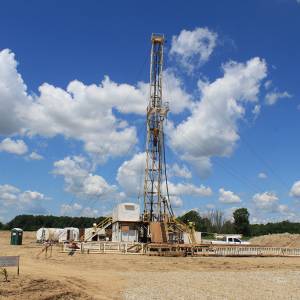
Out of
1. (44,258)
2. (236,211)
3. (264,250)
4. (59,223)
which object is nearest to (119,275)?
(44,258)

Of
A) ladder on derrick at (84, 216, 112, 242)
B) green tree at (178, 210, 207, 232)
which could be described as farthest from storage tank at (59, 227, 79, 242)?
green tree at (178, 210, 207, 232)

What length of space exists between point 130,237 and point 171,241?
3663 mm

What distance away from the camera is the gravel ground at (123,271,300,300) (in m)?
14.2

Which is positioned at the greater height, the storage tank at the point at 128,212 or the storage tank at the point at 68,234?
the storage tank at the point at 128,212

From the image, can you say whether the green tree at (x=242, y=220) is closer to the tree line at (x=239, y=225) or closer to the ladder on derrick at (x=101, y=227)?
the tree line at (x=239, y=225)

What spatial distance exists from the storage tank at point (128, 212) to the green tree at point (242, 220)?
Result: 59096 mm

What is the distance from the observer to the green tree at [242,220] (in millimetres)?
96562

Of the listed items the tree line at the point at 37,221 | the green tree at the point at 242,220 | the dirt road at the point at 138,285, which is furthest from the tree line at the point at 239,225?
the dirt road at the point at 138,285

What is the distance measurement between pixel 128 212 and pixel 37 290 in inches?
1055

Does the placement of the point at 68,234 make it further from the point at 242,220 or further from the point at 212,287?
the point at 242,220

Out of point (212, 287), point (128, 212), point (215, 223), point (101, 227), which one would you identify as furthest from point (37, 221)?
point (212, 287)

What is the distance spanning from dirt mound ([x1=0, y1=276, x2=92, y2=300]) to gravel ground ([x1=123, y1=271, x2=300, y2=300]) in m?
1.69

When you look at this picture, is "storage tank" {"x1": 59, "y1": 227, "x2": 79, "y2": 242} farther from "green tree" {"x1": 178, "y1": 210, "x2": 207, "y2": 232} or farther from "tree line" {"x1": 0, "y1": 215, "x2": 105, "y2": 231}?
"tree line" {"x1": 0, "y1": 215, "x2": 105, "y2": 231}

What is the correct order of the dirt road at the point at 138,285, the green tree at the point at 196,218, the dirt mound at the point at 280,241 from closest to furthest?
the dirt road at the point at 138,285 < the dirt mound at the point at 280,241 < the green tree at the point at 196,218
